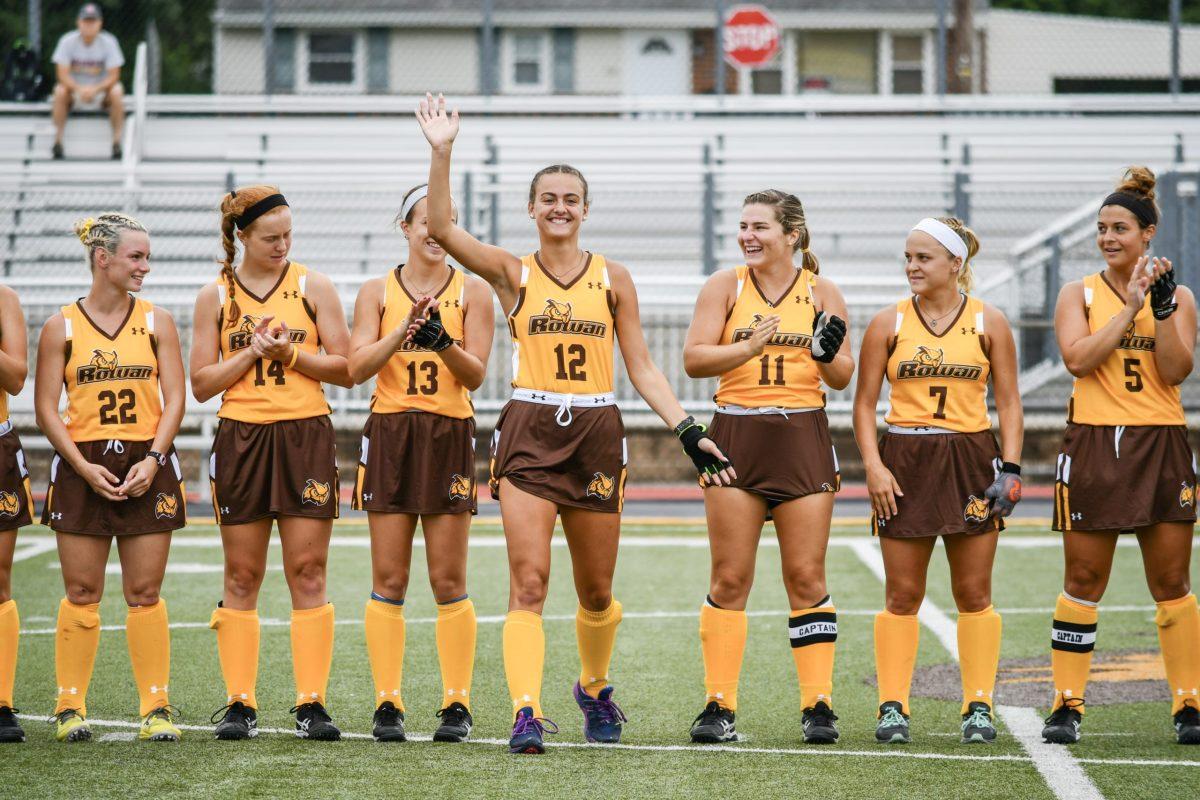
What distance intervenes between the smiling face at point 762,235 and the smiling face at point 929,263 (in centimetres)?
54

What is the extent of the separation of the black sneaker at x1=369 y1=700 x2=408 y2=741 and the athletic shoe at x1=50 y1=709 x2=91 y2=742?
3.76 feet

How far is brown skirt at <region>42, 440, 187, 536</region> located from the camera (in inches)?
239

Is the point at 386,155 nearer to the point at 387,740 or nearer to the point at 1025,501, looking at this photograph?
the point at 1025,501

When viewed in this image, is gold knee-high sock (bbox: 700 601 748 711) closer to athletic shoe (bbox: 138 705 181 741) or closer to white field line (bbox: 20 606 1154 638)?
athletic shoe (bbox: 138 705 181 741)

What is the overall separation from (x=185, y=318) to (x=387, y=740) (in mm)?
10399

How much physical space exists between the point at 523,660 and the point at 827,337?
1714 millimetres

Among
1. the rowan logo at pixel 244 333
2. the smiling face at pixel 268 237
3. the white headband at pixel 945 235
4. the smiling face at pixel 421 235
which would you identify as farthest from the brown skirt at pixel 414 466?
the white headband at pixel 945 235

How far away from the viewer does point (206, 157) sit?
851 inches

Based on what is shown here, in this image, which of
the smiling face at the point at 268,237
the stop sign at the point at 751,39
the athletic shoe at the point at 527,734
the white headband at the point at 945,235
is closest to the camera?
the athletic shoe at the point at 527,734

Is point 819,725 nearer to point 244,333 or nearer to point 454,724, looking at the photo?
point 454,724

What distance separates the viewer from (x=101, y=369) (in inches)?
242

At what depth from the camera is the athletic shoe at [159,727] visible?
601 centimetres

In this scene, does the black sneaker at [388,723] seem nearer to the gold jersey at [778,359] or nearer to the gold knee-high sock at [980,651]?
the gold jersey at [778,359]

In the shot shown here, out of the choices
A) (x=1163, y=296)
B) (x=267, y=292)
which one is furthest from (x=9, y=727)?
(x=1163, y=296)
